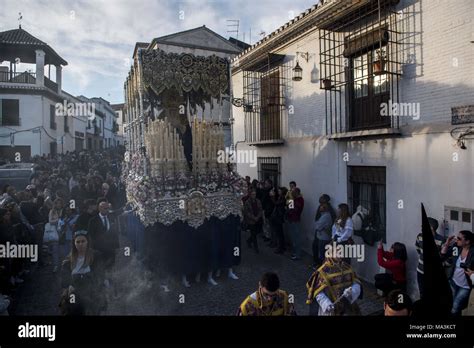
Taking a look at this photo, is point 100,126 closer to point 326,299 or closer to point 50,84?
point 50,84

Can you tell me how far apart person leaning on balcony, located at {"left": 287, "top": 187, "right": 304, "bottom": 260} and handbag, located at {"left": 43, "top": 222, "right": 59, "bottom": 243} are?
16.1ft

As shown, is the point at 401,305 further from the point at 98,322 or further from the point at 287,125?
the point at 287,125

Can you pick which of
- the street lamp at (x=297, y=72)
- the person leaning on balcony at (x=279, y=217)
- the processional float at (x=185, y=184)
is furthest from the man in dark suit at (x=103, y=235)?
the street lamp at (x=297, y=72)

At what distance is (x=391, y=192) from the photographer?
5723 mm

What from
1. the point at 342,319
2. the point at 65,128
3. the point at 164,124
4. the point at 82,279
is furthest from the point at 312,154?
the point at 65,128

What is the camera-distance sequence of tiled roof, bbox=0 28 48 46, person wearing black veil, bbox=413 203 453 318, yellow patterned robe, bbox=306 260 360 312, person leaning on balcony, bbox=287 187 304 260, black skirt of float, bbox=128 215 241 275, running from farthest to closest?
tiled roof, bbox=0 28 48 46, person leaning on balcony, bbox=287 187 304 260, black skirt of float, bbox=128 215 241 275, yellow patterned robe, bbox=306 260 360 312, person wearing black veil, bbox=413 203 453 318

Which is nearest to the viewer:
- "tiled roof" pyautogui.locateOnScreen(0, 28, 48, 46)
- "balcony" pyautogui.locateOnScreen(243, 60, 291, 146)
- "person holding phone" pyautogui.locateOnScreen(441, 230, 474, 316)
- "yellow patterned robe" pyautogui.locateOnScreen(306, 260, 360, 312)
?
"yellow patterned robe" pyautogui.locateOnScreen(306, 260, 360, 312)

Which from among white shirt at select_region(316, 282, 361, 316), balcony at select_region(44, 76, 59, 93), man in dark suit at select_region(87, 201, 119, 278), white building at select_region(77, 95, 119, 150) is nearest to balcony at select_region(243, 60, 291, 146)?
man in dark suit at select_region(87, 201, 119, 278)

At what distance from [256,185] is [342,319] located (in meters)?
5.69

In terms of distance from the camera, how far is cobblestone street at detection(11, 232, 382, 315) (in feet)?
16.4

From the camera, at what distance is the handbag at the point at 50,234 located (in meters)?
6.23

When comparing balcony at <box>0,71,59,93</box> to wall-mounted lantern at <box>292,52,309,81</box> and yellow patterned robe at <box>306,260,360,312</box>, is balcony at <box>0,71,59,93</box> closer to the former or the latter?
wall-mounted lantern at <box>292,52,309,81</box>

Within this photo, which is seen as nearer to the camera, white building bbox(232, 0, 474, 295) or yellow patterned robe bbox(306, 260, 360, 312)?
yellow patterned robe bbox(306, 260, 360, 312)

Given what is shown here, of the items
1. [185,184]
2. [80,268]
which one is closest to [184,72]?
[185,184]
